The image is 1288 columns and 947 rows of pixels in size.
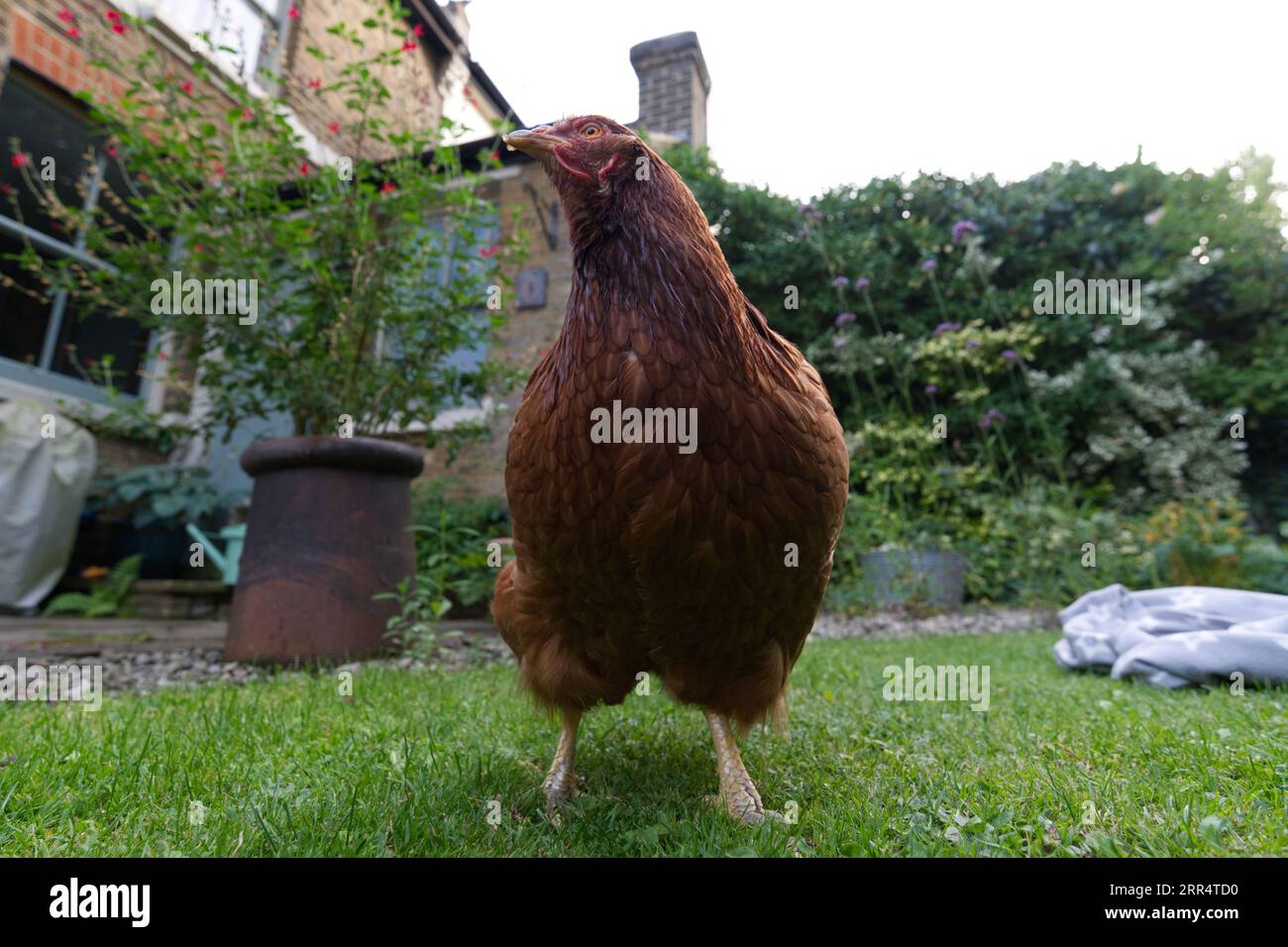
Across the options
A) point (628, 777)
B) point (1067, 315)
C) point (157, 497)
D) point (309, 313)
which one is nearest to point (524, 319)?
point (309, 313)

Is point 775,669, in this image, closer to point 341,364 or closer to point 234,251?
point 341,364

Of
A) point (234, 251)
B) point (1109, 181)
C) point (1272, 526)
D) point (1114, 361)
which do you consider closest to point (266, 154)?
point (234, 251)

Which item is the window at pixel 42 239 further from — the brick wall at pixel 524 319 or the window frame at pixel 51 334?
the brick wall at pixel 524 319

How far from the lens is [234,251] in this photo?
3.68 metres

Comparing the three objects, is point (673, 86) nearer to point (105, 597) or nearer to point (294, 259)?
point (294, 259)

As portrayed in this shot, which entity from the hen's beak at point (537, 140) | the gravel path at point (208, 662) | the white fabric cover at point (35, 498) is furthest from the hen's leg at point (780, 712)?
the white fabric cover at point (35, 498)

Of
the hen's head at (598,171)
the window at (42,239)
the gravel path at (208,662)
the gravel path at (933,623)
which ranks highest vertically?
the window at (42,239)

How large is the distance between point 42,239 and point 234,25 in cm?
307

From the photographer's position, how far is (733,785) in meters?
1.67

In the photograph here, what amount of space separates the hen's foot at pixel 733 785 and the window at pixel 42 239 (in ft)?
19.3

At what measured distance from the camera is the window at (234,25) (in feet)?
21.1

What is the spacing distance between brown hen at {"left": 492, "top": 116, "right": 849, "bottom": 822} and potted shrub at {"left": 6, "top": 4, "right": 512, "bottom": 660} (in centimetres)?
215
